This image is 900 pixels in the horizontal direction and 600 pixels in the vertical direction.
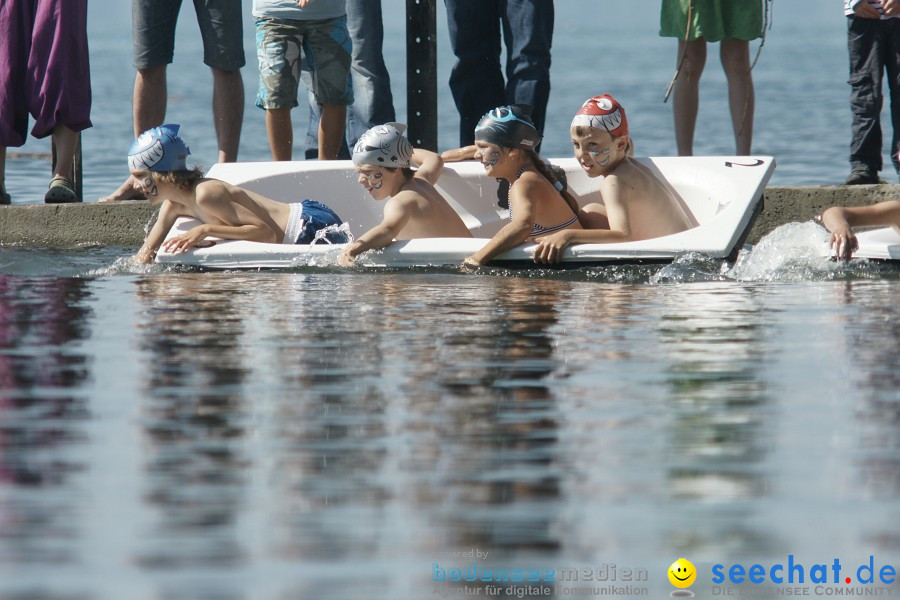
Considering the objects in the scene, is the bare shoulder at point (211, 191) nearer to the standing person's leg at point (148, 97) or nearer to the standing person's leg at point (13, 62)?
the standing person's leg at point (148, 97)

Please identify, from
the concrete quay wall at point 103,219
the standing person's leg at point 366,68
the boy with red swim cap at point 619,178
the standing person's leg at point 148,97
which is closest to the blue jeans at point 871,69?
the concrete quay wall at point 103,219

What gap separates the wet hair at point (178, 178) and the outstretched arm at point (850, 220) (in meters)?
3.57

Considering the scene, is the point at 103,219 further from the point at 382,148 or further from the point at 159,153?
the point at 382,148

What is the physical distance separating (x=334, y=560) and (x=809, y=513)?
111cm

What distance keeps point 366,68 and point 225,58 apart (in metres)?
0.95

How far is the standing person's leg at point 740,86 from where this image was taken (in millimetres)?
10320

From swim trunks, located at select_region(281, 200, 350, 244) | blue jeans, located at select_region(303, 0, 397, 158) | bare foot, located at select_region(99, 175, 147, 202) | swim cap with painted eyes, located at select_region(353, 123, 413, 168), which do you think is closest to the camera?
swim cap with painted eyes, located at select_region(353, 123, 413, 168)

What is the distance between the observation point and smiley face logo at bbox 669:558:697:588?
3.36 m

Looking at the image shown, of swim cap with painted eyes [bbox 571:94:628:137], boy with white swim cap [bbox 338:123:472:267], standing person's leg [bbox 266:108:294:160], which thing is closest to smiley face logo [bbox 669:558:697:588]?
boy with white swim cap [bbox 338:123:472:267]

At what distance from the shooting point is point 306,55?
10.5 metres

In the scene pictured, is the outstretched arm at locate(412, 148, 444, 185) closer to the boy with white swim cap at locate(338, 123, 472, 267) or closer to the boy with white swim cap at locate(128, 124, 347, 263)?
the boy with white swim cap at locate(338, 123, 472, 267)

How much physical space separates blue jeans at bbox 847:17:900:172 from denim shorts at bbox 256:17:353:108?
3137 mm

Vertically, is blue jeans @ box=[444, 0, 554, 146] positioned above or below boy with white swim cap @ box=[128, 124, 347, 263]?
above

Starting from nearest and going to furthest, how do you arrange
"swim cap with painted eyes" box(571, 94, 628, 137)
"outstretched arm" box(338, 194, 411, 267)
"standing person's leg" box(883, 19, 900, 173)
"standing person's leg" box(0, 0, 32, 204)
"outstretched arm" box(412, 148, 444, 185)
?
"outstretched arm" box(338, 194, 411, 267)
"swim cap with painted eyes" box(571, 94, 628, 137)
"outstretched arm" box(412, 148, 444, 185)
"standing person's leg" box(883, 19, 900, 173)
"standing person's leg" box(0, 0, 32, 204)
